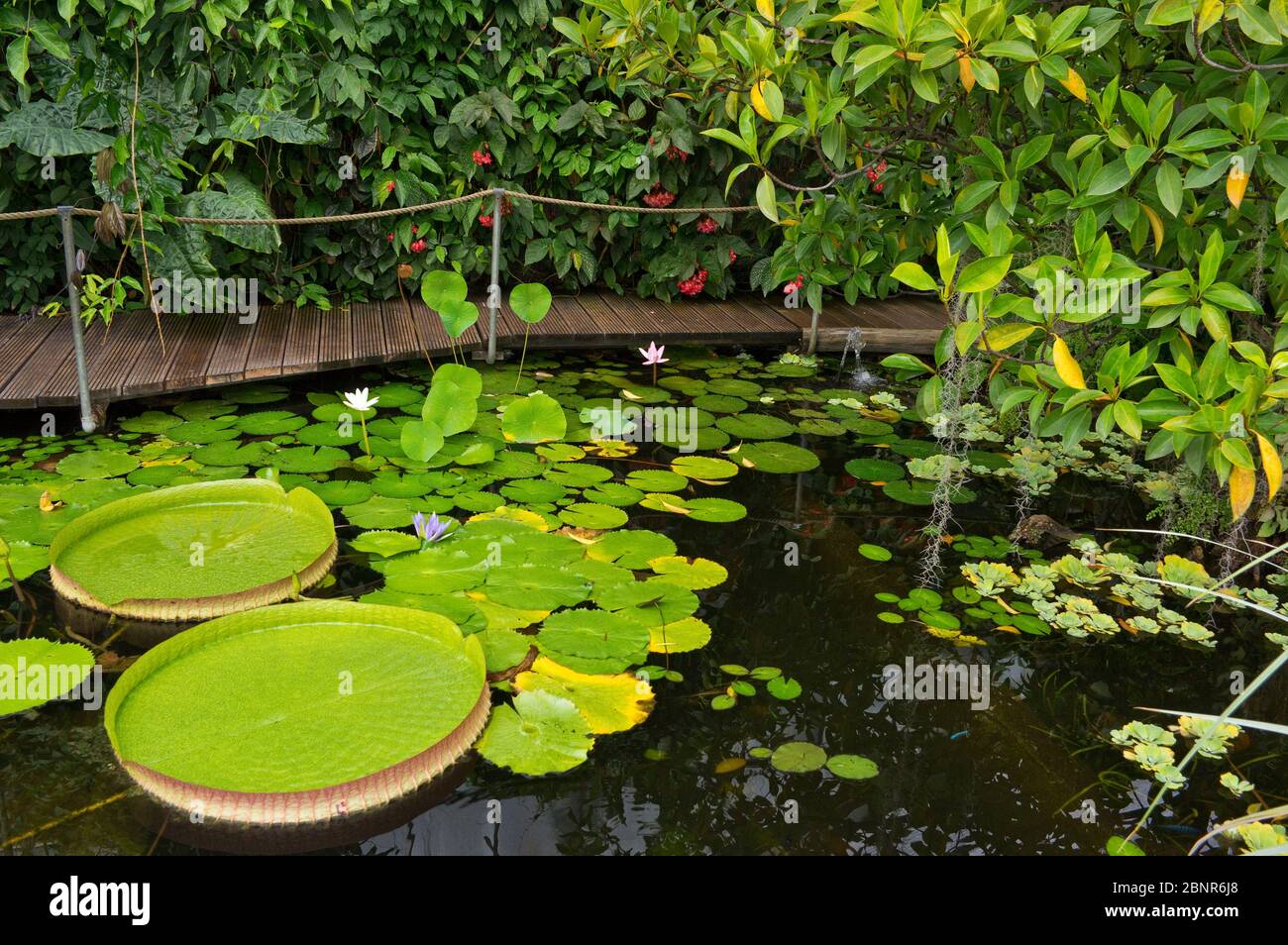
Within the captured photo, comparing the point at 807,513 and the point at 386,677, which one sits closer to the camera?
the point at 386,677

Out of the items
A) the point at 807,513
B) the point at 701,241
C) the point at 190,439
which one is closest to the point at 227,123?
the point at 190,439

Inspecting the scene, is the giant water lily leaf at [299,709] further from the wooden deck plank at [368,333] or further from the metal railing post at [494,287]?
the metal railing post at [494,287]

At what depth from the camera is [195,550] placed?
9.24 ft

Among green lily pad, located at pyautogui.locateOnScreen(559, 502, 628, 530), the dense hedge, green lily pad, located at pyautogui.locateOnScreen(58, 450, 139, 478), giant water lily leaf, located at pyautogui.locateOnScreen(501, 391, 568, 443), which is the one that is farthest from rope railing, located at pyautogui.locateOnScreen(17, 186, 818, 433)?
green lily pad, located at pyautogui.locateOnScreen(559, 502, 628, 530)

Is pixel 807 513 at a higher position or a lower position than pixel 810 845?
higher

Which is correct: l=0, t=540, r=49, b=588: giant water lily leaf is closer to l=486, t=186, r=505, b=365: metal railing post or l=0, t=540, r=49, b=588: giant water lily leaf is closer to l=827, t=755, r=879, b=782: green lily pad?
l=827, t=755, r=879, b=782: green lily pad

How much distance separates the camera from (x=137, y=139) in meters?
4.14

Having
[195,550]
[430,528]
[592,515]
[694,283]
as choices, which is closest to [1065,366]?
[592,515]

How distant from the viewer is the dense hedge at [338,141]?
13.7ft

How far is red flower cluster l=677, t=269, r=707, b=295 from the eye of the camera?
5384mm

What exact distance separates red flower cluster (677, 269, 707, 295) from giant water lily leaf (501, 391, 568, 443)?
1889mm

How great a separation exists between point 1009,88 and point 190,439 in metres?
2.86

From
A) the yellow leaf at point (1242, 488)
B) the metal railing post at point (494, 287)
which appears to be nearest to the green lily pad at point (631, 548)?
the yellow leaf at point (1242, 488)
